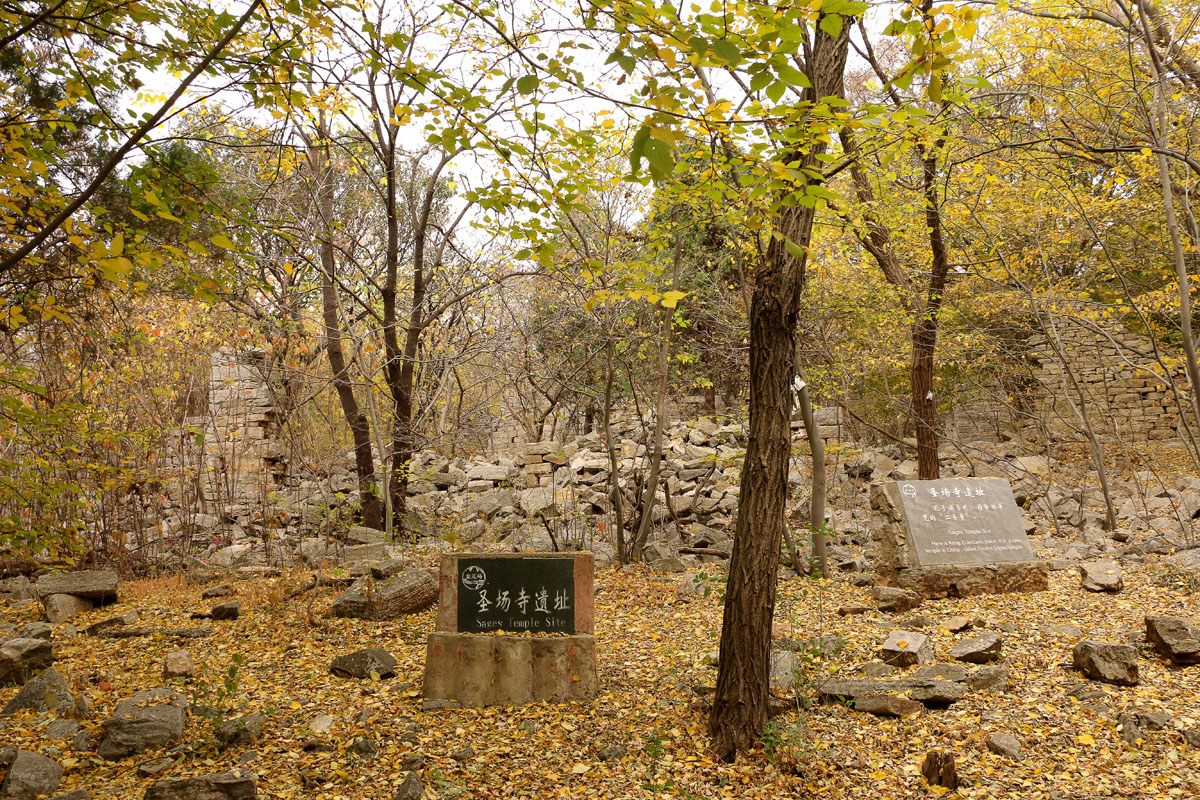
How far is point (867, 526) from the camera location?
9.31 metres

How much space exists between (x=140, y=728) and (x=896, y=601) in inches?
213

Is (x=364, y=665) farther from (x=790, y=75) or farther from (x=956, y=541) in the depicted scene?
(x=956, y=541)

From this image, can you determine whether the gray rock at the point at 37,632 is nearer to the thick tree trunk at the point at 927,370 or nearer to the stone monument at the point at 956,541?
the stone monument at the point at 956,541

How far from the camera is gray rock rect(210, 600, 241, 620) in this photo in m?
5.97

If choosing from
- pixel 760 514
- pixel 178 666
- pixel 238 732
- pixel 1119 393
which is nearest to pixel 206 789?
pixel 238 732

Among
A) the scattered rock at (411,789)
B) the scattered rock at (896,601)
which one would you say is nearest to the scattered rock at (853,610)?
the scattered rock at (896,601)

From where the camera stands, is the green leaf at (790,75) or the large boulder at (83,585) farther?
the large boulder at (83,585)

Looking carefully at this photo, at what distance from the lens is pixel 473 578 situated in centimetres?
441

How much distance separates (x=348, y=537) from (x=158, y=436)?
8.37ft

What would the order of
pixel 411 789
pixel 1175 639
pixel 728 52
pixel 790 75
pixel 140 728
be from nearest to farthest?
pixel 728 52 < pixel 790 75 < pixel 411 789 < pixel 140 728 < pixel 1175 639

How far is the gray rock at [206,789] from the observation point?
2.88m

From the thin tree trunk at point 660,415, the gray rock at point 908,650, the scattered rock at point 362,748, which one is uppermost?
the thin tree trunk at point 660,415

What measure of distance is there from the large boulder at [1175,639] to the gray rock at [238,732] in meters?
5.33

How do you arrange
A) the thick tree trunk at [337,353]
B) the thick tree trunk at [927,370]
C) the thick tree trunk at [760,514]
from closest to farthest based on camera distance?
1. the thick tree trunk at [760,514]
2. the thick tree trunk at [337,353]
3. the thick tree trunk at [927,370]
